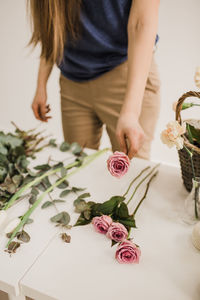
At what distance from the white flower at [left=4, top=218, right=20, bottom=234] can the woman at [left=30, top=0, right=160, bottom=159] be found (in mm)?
346

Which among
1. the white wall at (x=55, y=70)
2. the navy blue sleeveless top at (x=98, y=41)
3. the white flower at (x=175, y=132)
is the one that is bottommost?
the white wall at (x=55, y=70)

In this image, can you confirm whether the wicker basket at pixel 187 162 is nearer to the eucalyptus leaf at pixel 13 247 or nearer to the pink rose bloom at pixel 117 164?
the pink rose bloom at pixel 117 164

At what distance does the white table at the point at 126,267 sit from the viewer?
0.56m

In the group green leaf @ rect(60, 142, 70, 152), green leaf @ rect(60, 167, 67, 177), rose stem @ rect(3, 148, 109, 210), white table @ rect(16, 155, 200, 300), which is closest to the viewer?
white table @ rect(16, 155, 200, 300)

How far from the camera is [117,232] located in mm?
664

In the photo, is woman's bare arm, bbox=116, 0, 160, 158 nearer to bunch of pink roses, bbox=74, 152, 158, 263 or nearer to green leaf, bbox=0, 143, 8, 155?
bunch of pink roses, bbox=74, 152, 158, 263

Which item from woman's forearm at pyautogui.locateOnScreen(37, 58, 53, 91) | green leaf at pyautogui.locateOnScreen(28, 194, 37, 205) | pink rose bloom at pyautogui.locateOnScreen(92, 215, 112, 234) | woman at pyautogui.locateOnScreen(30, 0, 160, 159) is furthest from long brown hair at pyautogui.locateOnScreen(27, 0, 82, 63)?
pink rose bloom at pyautogui.locateOnScreen(92, 215, 112, 234)

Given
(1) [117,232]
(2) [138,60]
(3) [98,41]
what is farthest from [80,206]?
(3) [98,41]

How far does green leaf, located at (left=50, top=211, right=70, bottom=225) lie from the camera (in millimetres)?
738

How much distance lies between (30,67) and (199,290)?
2037 millimetres

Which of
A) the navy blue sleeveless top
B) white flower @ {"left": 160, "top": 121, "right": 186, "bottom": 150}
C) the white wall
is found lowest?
the white wall

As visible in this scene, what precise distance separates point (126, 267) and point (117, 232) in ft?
0.26

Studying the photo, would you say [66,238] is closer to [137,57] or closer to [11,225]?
[11,225]

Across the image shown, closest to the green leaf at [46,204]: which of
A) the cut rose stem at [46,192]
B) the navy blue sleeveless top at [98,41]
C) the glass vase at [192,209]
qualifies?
the cut rose stem at [46,192]
